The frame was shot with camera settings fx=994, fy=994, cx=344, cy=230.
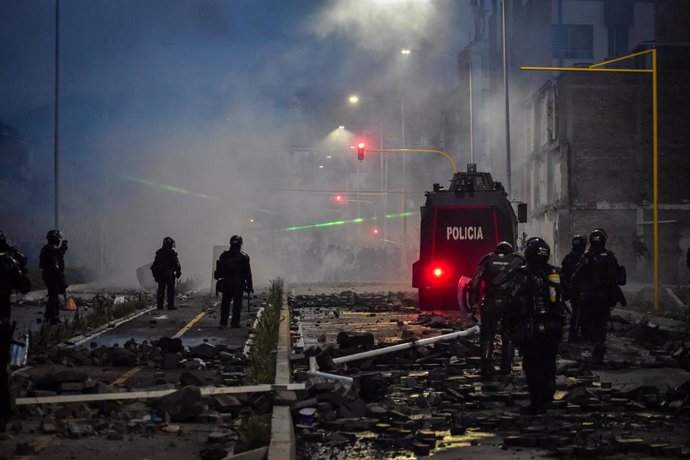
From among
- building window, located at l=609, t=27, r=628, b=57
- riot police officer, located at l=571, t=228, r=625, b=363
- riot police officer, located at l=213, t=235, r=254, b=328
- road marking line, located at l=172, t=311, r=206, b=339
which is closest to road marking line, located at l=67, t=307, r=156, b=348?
road marking line, located at l=172, t=311, r=206, b=339

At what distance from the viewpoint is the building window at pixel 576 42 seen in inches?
2218

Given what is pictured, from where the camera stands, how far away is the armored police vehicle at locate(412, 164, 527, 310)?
21828 mm

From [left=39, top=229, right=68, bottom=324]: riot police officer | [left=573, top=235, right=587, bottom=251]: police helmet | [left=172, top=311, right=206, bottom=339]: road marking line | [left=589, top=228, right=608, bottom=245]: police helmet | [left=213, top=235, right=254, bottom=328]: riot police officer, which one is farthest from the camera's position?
[left=39, top=229, right=68, bottom=324]: riot police officer

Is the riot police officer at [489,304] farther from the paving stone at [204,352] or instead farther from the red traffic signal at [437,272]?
the red traffic signal at [437,272]

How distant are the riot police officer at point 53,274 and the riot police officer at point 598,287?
9935mm

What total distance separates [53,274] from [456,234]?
8617 millimetres

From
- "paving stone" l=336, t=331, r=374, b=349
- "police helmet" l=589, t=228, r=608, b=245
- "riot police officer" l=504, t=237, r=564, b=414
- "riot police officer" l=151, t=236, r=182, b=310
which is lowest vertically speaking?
"paving stone" l=336, t=331, r=374, b=349

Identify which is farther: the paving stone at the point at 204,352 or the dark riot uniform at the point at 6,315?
the paving stone at the point at 204,352

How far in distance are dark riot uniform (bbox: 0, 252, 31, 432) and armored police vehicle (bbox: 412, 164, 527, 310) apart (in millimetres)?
14524

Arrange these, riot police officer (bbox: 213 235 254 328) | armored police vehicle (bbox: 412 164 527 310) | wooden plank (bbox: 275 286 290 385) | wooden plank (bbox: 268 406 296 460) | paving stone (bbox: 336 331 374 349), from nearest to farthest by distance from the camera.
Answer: wooden plank (bbox: 268 406 296 460) < wooden plank (bbox: 275 286 290 385) < paving stone (bbox: 336 331 374 349) < riot police officer (bbox: 213 235 254 328) < armored police vehicle (bbox: 412 164 527 310)

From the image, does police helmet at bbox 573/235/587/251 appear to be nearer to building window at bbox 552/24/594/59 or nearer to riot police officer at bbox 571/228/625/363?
riot police officer at bbox 571/228/625/363

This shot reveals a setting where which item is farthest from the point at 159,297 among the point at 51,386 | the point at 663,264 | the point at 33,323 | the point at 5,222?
the point at 5,222

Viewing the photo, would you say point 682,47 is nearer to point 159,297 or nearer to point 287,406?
point 159,297

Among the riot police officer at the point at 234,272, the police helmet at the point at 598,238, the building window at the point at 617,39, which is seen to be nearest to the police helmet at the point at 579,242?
the police helmet at the point at 598,238
